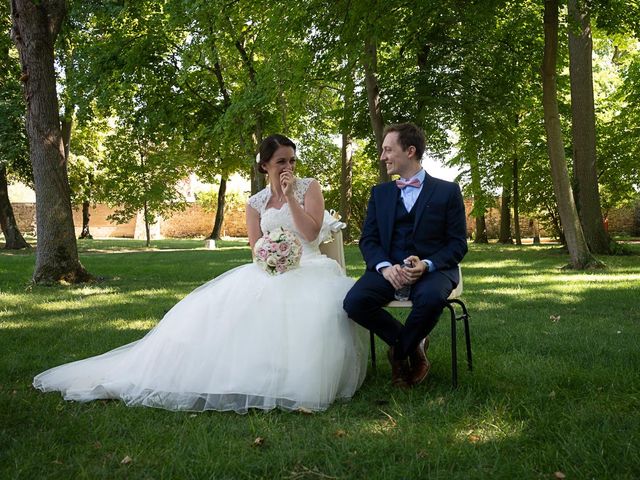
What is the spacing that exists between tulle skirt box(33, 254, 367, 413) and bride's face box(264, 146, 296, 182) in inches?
30.7

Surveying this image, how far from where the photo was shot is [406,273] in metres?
3.85

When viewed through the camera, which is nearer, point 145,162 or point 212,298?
point 212,298

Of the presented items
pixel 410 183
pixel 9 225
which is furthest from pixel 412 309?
pixel 9 225

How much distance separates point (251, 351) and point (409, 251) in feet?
4.36

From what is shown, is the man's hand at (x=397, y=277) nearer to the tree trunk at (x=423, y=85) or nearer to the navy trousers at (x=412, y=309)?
the navy trousers at (x=412, y=309)

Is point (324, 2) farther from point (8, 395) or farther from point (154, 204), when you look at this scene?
point (154, 204)

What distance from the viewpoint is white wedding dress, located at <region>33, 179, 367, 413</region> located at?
3541mm

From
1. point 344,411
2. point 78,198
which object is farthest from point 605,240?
point 78,198

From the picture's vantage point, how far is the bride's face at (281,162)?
14.4 feet

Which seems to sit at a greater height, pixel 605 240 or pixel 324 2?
pixel 324 2

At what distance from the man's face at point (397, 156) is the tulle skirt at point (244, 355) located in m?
0.90

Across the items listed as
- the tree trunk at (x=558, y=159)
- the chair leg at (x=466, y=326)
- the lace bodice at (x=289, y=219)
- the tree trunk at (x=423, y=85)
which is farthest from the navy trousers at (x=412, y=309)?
the tree trunk at (x=423, y=85)

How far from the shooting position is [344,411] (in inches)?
137

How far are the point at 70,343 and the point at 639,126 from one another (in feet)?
60.2
